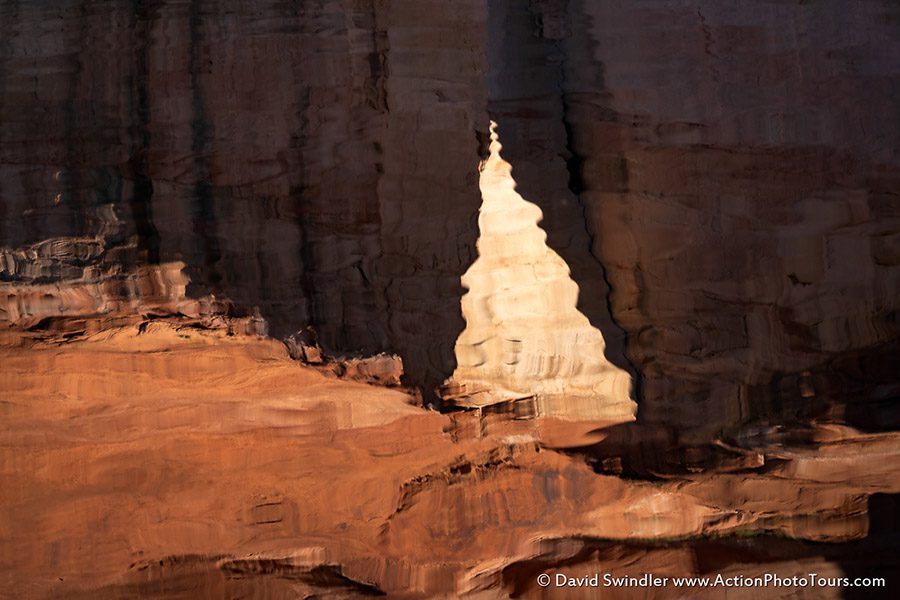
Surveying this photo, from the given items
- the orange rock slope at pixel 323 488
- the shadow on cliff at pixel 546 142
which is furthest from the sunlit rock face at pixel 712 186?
the orange rock slope at pixel 323 488

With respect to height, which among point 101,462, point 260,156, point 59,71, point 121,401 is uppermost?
point 59,71

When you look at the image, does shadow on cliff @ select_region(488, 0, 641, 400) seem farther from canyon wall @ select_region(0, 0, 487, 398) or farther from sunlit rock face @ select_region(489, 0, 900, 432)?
canyon wall @ select_region(0, 0, 487, 398)

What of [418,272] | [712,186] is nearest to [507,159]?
[418,272]

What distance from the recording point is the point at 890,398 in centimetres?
221

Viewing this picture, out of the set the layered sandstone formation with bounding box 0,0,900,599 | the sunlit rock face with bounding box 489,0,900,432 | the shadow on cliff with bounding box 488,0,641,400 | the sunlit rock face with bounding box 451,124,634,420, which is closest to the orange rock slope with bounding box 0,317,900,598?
the layered sandstone formation with bounding box 0,0,900,599

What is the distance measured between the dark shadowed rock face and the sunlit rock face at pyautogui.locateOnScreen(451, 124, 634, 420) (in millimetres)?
42

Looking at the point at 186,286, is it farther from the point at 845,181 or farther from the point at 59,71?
the point at 845,181

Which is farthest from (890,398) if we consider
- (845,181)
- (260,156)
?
(260,156)

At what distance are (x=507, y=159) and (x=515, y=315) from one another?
1.52ft

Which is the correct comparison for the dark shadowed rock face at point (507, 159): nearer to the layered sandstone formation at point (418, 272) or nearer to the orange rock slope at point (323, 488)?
the layered sandstone formation at point (418, 272)

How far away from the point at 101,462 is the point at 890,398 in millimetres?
2436

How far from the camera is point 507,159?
2.11 m

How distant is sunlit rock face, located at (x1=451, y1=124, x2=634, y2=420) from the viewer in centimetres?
209

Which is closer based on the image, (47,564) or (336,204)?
(336,204)
